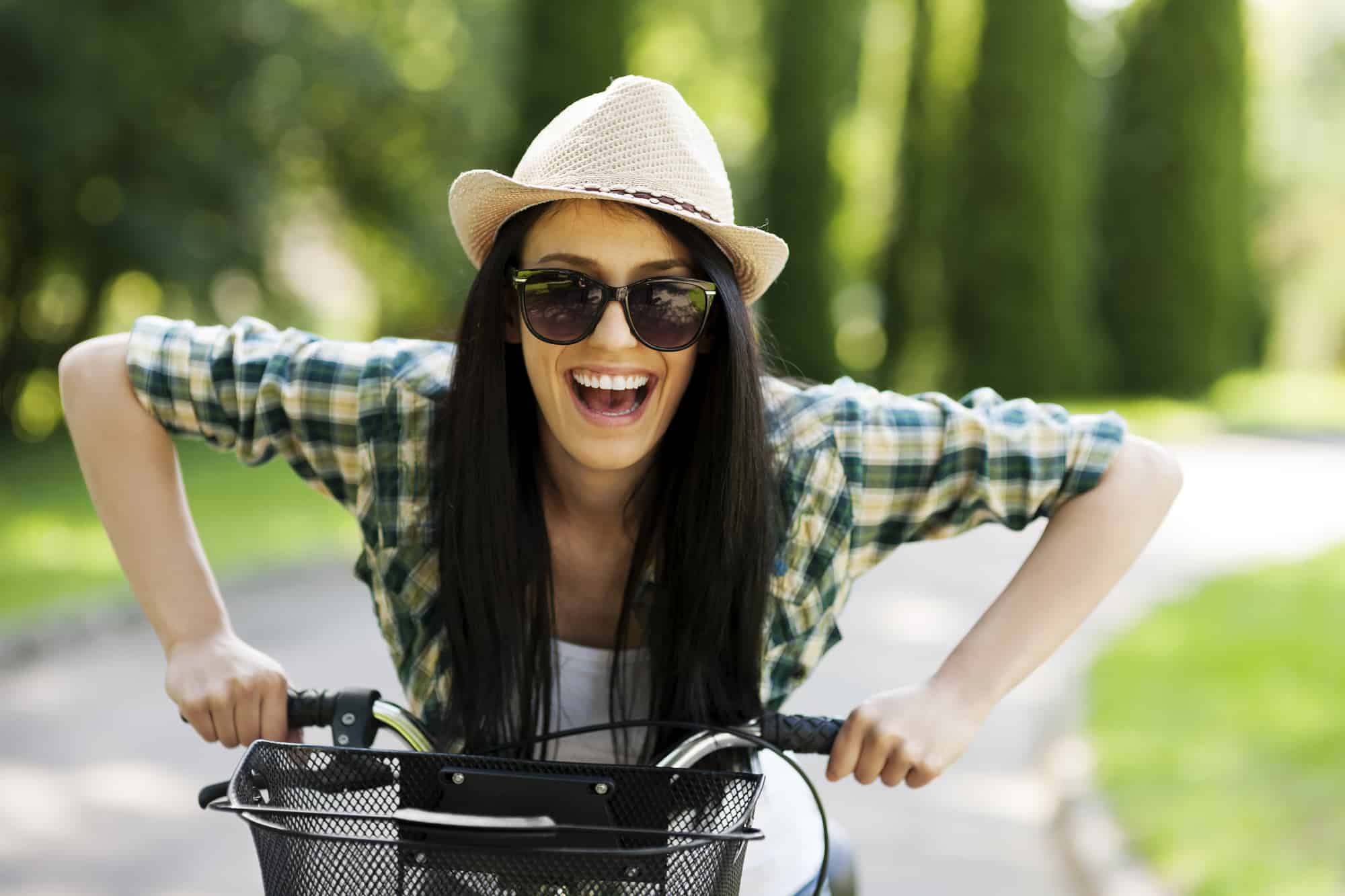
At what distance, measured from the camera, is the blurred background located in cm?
1402

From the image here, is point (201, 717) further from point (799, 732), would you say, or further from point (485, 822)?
point (799, 732)

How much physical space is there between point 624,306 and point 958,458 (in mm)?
612

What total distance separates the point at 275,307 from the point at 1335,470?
11654 mm

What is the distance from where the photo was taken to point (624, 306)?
1889mm

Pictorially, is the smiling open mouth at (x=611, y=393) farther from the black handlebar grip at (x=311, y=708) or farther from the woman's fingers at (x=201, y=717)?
the woman's fingers at (x=201, y=717)

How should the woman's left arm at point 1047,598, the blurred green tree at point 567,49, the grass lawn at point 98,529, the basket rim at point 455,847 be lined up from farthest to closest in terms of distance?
the blurred green tree at point 567,49 < the grass lawn at point 98,529 < the woman's left arm at point 1047,598 < the basket rim at point 455,847

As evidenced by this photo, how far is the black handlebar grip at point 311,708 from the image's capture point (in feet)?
5.95

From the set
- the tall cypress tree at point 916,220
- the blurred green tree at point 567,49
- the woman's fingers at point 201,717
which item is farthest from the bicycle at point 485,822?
the tall cypress tree at point 916,220

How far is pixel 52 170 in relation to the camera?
13555 mm

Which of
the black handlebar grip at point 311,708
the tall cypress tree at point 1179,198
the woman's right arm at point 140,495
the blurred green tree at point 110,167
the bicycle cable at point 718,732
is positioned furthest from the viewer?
the tall cypress tree at point 1179,198

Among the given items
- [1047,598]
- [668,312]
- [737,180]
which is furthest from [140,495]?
[737,180]

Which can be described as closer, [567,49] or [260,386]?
[260,386]

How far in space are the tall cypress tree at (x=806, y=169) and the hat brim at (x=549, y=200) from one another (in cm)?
1590

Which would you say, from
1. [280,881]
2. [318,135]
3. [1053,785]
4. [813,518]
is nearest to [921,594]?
[1053,785]
